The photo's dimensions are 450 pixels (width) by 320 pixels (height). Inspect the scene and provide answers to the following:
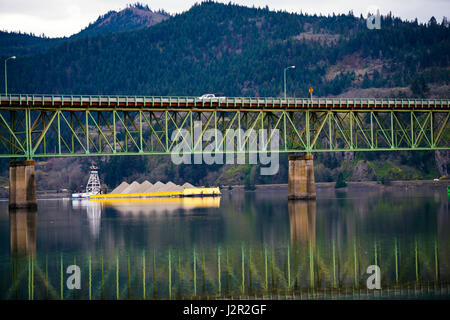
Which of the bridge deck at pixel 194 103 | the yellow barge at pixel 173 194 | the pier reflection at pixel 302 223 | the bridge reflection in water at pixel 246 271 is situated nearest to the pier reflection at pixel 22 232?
the bridge reflection in water at pixel 246 271

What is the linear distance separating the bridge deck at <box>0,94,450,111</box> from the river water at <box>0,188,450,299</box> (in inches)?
1000

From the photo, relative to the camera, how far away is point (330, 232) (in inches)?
2493

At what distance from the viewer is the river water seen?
38.0 meters

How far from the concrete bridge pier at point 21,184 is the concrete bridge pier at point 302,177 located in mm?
39041

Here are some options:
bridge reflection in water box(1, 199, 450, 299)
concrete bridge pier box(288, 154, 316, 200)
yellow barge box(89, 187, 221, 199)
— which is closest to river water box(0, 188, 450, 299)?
bridge reflection in water box(1, 199, 450, 299)

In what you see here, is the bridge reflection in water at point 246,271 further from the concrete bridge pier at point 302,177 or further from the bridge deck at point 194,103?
the concrete bridge pier at point 302,177

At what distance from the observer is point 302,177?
113312 millimetres

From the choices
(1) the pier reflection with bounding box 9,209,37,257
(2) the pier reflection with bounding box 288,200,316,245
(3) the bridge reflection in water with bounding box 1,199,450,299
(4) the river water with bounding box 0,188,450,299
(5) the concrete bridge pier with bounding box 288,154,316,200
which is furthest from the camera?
(5) the concrete bridge pier with bounding box 288,154,316,200

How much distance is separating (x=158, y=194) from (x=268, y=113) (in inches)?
1699

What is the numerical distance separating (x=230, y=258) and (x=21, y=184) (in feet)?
189

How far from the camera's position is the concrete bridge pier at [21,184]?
99125 millimetres

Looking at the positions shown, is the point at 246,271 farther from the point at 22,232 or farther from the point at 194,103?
the point at 194,103

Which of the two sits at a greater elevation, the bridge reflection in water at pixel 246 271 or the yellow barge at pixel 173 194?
the yellow barge at pixel 173 194

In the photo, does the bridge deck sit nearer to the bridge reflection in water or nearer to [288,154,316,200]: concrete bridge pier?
[288,154,316,200]: concrete bridge pier
